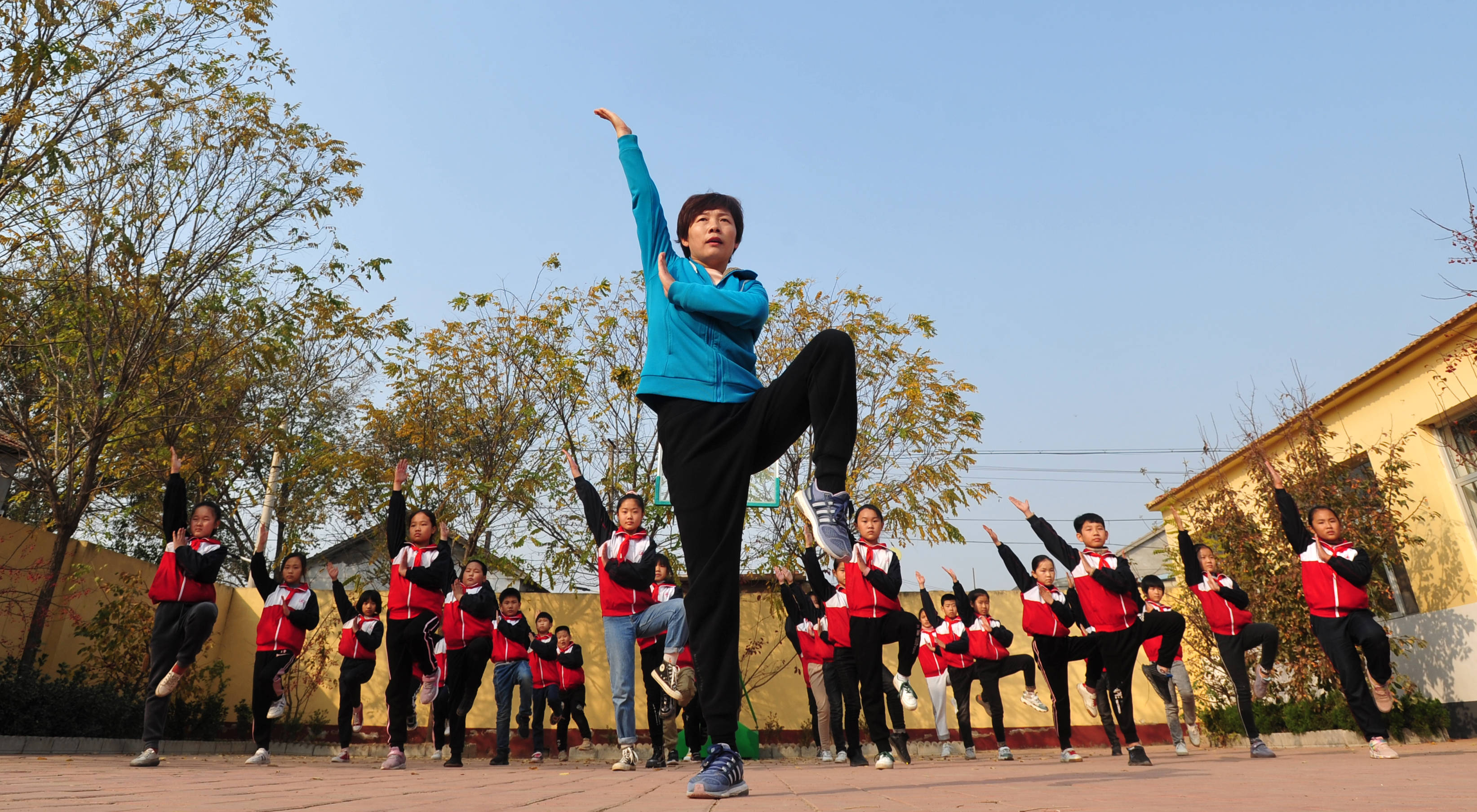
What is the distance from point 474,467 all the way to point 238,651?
17.5ft

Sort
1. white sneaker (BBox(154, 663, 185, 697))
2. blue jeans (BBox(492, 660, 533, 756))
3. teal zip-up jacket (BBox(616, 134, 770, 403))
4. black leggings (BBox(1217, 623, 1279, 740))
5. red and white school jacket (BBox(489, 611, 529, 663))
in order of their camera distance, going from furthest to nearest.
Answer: red and white school jacket (BBox(489, 611, 529, 663))
blue jeans (BBox(492, 660, 533, 756))
black leggings (BBox(1217, 623, 1279, 740))
white sneaker (BBox(154, 663, 185, 697))
teal zip-up jacket (BBox(616, 134, 770, 403))

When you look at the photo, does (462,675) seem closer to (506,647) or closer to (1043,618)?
(506,647)

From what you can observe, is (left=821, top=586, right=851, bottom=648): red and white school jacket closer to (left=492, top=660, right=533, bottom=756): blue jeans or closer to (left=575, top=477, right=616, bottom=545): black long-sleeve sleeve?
(left=575, top=477, right=616, bottom=545): black long-sleeve sleeve

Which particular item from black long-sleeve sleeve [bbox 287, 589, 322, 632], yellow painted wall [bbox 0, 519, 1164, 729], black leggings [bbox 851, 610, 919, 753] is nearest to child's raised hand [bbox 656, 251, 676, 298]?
black leggings [bbox 851, 610, 919, 753]

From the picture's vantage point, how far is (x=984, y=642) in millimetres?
11734

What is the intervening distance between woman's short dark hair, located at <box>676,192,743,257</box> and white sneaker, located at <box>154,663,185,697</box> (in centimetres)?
517

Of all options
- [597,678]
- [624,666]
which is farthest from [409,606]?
[597,678]

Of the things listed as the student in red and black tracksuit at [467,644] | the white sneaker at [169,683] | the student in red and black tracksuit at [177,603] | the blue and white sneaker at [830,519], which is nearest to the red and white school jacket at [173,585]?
the student in red and black tracksuit at [177,603]

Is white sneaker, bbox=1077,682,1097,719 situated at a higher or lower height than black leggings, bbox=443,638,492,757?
lower

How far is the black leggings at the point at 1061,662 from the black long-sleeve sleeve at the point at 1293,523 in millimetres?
1870

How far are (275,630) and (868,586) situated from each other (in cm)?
575

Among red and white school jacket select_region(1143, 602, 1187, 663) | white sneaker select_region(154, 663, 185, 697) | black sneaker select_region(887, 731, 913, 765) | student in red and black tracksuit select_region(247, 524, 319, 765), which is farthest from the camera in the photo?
red and white school jacket select_region(1143, 602, 1187, 663)

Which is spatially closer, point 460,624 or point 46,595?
point 460,624

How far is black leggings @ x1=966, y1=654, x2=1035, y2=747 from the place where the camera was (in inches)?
428
